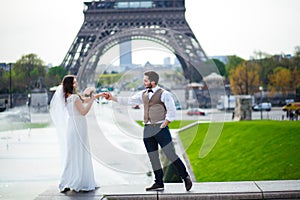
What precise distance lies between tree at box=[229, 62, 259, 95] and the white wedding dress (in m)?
34.6

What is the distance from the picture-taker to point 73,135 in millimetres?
5531

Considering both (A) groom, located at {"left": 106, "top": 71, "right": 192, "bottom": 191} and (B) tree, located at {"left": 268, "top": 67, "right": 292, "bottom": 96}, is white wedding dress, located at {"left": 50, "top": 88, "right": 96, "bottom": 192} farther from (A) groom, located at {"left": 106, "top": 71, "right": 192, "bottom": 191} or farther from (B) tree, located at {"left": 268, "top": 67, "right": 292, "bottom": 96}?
(B) tree, located at {"left": 268, "top": 67, "right": 292, "bottom": 96}

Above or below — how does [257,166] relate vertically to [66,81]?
below

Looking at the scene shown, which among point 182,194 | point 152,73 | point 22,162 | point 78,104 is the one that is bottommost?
point 22,162

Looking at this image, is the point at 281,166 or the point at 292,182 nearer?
the point at 292,182

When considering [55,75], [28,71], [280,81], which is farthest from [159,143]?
[28,71]

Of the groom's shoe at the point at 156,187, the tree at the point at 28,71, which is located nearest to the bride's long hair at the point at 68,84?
the groom's shoe at the point at 156,187

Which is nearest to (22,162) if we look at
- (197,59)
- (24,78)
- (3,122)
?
(3,122)

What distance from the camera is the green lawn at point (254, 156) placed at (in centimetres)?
970

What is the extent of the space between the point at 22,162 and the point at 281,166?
6.61 metres

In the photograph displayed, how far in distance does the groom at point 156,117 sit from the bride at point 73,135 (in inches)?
17.4

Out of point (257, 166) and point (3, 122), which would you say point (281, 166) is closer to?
point (257, 166)

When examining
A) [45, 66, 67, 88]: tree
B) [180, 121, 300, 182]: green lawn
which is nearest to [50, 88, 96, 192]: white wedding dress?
[180, 121, 300, 182]: green lawn

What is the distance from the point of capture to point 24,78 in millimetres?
36875
